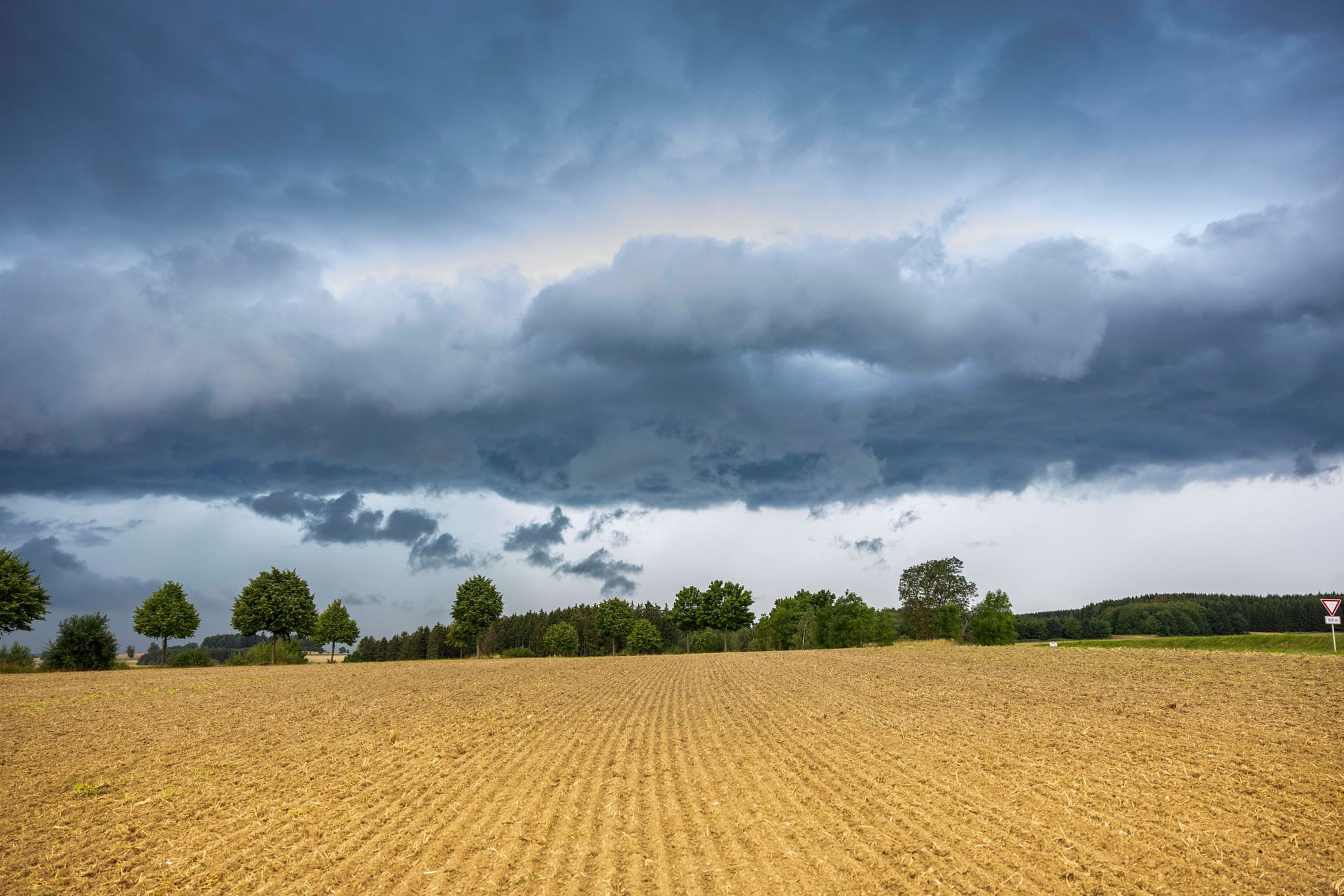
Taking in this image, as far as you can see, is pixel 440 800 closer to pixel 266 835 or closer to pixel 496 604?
pixel 266 835

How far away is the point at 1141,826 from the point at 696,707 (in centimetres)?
1824

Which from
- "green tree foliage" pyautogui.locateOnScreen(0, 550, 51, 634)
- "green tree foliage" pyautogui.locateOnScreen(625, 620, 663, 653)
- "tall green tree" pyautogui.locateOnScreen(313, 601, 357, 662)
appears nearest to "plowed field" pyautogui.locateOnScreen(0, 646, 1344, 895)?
"green tree foliage" pyautogui.locateOnScreen(0, 550, 51, 634)

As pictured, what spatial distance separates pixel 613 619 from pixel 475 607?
24751 millimetres

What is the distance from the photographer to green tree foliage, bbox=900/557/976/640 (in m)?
99.5

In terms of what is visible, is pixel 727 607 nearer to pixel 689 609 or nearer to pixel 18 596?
pixel 689 609

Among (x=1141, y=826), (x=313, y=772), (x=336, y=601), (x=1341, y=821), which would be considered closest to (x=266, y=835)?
(x=313, y=772)

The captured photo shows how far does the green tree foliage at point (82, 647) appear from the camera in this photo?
60.0 meters

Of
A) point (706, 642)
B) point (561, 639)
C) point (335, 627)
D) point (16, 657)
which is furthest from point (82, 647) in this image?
point (706, 642)

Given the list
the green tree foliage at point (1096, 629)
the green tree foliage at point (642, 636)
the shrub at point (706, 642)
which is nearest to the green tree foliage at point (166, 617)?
the green tree foliage at point (642, 636)

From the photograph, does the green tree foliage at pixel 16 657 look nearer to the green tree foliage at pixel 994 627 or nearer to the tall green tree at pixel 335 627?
the tall green tree at pixel 335 627

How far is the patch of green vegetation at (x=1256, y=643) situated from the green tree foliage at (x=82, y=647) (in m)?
83.3

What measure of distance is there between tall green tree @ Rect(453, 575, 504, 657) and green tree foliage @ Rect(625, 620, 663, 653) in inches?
1141

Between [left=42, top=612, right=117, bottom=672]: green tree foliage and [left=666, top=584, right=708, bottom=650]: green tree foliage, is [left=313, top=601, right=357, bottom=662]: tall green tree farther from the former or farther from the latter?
[left=666, top=584, right=708, bottom=650]: green tree foliage

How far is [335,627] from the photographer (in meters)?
89.2
